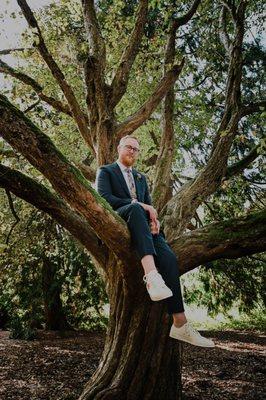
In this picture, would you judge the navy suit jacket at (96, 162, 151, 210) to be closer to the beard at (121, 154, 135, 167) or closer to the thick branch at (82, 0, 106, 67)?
the beard at (121, 154, 135, 167)

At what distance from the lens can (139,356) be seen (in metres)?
4.24

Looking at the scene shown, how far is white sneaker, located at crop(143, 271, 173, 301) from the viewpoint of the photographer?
125 inches

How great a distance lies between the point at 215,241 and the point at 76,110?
3.44 meters

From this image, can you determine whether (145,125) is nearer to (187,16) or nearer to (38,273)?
(187,16)

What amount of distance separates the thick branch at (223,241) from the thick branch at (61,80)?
2.94m

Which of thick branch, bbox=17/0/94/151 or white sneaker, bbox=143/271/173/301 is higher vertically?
thick branch, bbox=17/0/94/151

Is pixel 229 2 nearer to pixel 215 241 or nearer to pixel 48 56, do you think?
pixel 48 56

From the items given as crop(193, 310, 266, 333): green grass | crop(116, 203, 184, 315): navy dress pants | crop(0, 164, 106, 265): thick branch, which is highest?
crop(0, 164, 106, 265): thick branch

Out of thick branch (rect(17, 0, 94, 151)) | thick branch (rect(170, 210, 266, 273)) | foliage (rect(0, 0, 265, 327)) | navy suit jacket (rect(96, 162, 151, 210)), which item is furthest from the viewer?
foliage (rect(0, 0, 265, 327))

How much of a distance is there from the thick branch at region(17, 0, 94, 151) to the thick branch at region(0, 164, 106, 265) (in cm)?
250

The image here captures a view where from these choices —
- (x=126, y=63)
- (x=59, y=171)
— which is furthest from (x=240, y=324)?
(x=59, y=171)

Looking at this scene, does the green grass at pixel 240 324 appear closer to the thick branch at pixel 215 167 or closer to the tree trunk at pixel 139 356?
the thick branch at pixel 215 167

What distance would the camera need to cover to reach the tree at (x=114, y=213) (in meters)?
3.39

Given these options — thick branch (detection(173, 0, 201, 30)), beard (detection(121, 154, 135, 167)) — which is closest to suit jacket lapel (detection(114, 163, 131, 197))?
beard (detection(121, 154, 135, 167))
